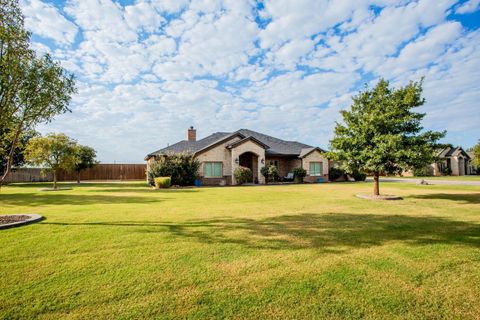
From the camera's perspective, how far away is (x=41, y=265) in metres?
4.45

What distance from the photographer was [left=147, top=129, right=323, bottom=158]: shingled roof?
29.1m

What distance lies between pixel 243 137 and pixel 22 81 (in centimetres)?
2294

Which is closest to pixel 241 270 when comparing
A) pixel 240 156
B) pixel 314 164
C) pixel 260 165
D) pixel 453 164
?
pixel 260 165

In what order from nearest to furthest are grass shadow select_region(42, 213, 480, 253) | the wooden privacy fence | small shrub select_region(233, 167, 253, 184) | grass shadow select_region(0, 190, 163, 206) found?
grass shadow select_region(42, 213, 480, 253), grass shadow select_region(0, 190, 163, 206), small shrub select_region(233, 167, 253, 184), the wooden privacy fence

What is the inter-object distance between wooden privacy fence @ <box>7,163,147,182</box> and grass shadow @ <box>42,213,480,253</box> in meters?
33.7

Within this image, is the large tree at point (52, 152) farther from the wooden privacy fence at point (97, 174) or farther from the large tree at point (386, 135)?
the large tree at point (386, 135)

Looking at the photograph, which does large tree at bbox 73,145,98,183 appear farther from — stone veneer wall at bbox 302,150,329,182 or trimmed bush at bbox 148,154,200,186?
stone veneer wall at bbox 302,150,329,182

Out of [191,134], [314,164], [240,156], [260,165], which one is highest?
[191,134]

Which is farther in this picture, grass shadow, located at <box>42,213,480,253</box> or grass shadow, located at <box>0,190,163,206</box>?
grass shadow, located at <box>0,190,163,206</box>

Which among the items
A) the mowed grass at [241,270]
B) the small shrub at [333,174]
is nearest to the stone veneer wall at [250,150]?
the small shrub at [333,174]

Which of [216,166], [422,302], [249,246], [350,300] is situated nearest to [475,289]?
[422,302]

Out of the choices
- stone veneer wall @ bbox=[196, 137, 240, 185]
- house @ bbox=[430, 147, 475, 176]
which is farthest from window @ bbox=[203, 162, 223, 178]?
house @ bbox=[430, 147, 475, 176]

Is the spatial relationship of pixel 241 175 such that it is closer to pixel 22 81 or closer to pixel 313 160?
pixel 313 160

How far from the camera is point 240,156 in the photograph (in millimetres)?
29672
